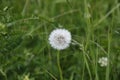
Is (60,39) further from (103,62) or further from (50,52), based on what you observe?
(50,52)

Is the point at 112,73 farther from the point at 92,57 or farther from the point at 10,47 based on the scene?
the point at 10,47

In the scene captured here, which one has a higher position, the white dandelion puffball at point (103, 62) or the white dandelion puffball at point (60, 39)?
the white dandelion puffball at point (60, 39)

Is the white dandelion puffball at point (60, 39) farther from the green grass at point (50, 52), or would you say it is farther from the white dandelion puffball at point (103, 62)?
the white dandelion puffball at point (103, 62)

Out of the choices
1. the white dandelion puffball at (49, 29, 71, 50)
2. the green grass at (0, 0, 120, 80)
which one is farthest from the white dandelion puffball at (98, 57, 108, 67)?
the white dandelion puffball at (49, 29, 71, 50)

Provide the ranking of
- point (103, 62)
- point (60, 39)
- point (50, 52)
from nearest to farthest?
point (60, 39) → point (103, 62) → point (50, 52)

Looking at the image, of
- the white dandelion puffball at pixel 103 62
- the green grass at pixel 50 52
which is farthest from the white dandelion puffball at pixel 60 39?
the white dandelion puffball at pixel 103 62

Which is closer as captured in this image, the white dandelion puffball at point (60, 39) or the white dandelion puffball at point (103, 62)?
the white dandelion puffball at point (60, 39)

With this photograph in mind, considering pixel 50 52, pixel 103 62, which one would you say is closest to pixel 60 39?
pixel 103 62

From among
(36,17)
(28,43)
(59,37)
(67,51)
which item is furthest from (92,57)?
(28,43)
